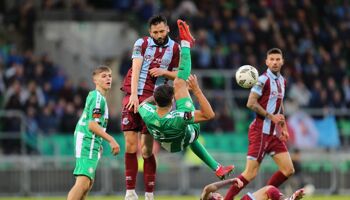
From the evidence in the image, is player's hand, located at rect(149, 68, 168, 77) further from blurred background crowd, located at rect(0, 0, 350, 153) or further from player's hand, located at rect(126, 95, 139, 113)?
blurred background crowd, located at rect(0, 0, 350, 153)

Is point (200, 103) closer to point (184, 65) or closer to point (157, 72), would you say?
point (184, 65)

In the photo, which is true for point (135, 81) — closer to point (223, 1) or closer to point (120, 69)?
point (120, 69)

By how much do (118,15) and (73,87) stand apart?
4.74 m

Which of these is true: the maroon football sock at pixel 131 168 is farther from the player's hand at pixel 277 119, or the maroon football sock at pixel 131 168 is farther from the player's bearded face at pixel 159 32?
the player's hand at pixel 277 119

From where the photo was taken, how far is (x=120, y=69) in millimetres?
30875

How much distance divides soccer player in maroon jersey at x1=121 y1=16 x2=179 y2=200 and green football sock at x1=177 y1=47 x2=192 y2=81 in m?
0.63

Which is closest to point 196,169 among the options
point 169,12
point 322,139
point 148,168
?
point 322,139

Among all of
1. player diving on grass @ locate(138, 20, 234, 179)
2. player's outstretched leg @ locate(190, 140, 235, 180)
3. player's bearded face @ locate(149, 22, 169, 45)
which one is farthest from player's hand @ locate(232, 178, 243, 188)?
player's bearded face @ locate(149, 22, 169, 45)

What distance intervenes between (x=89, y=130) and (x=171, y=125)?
1269 millimetres

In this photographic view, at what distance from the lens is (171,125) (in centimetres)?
1627

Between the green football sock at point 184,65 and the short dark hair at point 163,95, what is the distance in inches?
15.2

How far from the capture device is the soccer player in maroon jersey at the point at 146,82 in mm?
17094

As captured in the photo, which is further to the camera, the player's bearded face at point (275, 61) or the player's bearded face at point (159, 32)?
the player's bearded face at point (275, 61)

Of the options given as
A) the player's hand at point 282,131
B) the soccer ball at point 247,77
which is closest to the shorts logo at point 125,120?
the soccer ball at point 247,77
